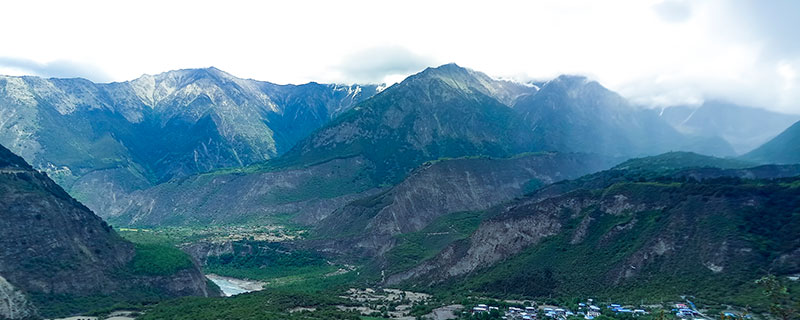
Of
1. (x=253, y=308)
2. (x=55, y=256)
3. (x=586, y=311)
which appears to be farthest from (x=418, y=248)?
(x=55, y=256)

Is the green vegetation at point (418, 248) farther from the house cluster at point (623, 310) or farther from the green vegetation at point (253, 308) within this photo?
the house cluster at point (623, 310)

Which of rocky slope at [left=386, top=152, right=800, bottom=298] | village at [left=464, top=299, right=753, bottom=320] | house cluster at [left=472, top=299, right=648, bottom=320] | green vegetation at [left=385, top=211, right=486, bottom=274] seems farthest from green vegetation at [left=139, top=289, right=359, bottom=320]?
green vegetation at [left=385, top=211, right=486, bottom=274]

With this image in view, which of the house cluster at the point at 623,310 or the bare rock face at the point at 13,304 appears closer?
the house cluster at the point at 623,310

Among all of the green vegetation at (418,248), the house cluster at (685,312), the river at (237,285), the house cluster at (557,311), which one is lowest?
the river at (237,285)

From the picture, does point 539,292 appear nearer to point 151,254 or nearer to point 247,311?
point 247,311

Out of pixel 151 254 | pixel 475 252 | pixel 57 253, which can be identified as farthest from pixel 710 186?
pixel 57 253

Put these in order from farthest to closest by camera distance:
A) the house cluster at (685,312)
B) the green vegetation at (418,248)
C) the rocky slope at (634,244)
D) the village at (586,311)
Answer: the green vegetation at (418,248), the rocky slope at (634,244), the village at (586,311), the house cluster at (685,312)

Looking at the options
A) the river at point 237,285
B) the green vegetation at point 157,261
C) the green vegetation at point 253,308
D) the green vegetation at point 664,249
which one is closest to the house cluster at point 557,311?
the green vegetation at point 664,249
